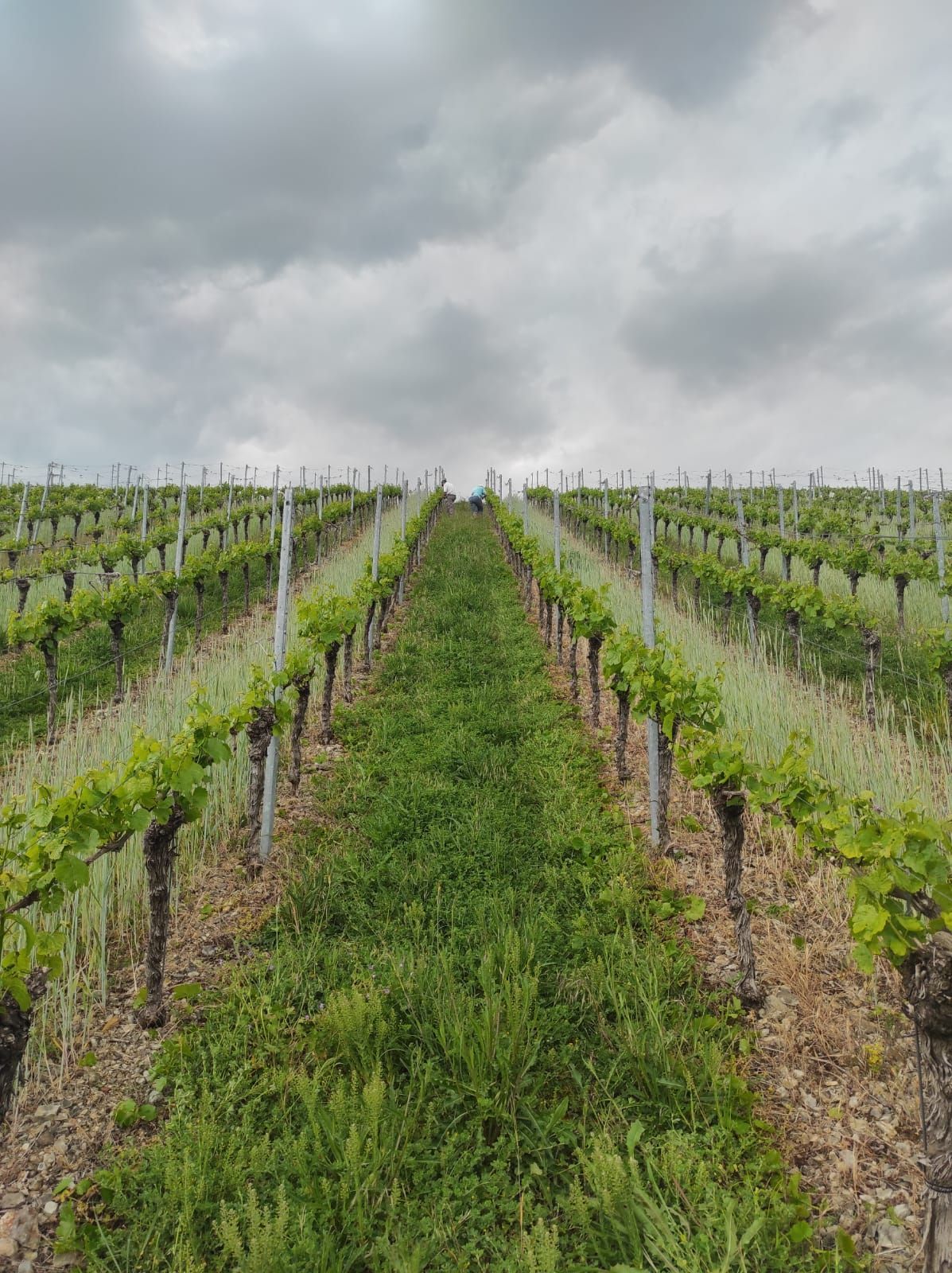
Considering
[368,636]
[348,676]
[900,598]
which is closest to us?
[348,676]

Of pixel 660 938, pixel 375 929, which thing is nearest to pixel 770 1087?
pixel 660 938

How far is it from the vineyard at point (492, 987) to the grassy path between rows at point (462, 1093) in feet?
0.06

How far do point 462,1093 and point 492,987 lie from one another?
0.52 meters

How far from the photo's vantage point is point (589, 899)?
14.8 ft

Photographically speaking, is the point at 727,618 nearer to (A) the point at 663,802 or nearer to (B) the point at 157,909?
(A) the point at 663,802

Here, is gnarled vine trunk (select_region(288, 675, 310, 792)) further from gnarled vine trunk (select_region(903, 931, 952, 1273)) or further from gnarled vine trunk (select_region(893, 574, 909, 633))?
gnarled vine trunk (select_region(893, 574, 909, 633))

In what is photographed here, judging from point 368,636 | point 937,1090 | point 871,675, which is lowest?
point 937,1090

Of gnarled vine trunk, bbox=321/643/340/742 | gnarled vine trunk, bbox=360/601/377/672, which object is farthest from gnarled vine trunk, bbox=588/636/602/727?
gnarled vine trunk, bbox=360/601/377/672

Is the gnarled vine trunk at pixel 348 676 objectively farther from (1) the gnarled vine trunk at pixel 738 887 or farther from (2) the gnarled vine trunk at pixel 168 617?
(1) the gnarled vine trunk at pixel 738 887

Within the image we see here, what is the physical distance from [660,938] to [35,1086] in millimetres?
3403

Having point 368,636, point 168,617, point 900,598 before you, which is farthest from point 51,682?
point 900,598

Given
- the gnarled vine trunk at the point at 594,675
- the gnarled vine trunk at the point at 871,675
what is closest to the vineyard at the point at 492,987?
the gnarled vine trunk at the point at 594,675

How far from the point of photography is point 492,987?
3.42 m

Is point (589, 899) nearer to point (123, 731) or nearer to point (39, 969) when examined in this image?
point (39, 969)
